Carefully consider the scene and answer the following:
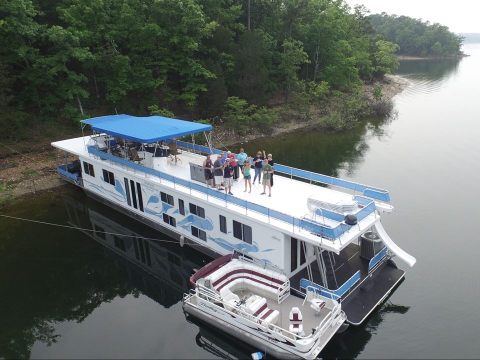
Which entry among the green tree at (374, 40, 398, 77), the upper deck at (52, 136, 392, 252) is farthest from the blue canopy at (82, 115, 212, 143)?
the green tree at (374, 40, 398, 77)

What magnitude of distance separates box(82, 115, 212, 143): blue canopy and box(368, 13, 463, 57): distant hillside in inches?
5302

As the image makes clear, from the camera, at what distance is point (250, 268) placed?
14836mm

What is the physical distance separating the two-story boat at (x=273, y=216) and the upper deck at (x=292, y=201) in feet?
0.12

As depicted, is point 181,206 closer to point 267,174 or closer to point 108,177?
point 267,174

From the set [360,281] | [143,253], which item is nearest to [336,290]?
[360,281]

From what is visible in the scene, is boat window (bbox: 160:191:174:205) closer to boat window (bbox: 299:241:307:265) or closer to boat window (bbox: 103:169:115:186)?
boat window (bbox: 103:169:115:186)

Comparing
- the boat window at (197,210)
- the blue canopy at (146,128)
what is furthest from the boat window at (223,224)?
the blue canopy at (146,128)

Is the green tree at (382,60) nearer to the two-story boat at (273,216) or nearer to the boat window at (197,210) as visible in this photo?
the two-story boat at (273,216)

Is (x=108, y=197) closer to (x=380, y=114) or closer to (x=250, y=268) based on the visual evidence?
(x=250, y=268)

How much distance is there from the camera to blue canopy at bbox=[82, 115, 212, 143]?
19.1m

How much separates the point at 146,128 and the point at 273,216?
953cm

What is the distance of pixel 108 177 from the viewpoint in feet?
73.4

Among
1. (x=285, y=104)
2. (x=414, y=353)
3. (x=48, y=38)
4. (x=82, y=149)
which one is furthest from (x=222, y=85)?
(x=414, y=353)

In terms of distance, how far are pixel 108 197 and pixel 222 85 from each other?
67.0 feet
